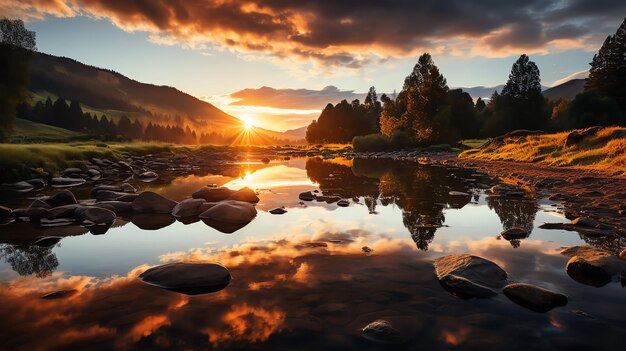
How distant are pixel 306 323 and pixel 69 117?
15285cm

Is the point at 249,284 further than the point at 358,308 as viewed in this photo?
Yes

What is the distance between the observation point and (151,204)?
40.2 ft

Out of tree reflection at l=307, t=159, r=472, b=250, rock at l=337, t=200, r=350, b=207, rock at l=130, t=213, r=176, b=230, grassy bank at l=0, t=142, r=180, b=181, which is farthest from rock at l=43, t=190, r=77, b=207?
grassy bank at l=0, t=142, r=180, b=181

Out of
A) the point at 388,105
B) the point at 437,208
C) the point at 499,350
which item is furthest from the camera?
the point at 388,105

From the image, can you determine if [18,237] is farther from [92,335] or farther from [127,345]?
[127,345]

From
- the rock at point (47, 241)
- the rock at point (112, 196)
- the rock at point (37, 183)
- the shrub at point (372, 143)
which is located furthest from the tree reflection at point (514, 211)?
the shrub at point (372, 143)

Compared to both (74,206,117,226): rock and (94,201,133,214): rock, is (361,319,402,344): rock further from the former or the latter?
(94,201,133,214): rock

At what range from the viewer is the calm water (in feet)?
13.5

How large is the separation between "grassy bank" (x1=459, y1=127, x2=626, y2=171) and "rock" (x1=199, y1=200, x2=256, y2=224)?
65.4 feet

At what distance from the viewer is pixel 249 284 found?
578 centimetres

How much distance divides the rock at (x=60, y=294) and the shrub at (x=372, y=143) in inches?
A: 2746

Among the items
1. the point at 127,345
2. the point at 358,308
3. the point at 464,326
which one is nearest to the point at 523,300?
the point at 464,326

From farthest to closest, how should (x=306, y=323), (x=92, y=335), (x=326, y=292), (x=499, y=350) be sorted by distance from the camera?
(x=326, y=292)
(x=306, y=323)
(x=92, y=335)
(x=499, y=350)

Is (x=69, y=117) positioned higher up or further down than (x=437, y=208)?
higher up
